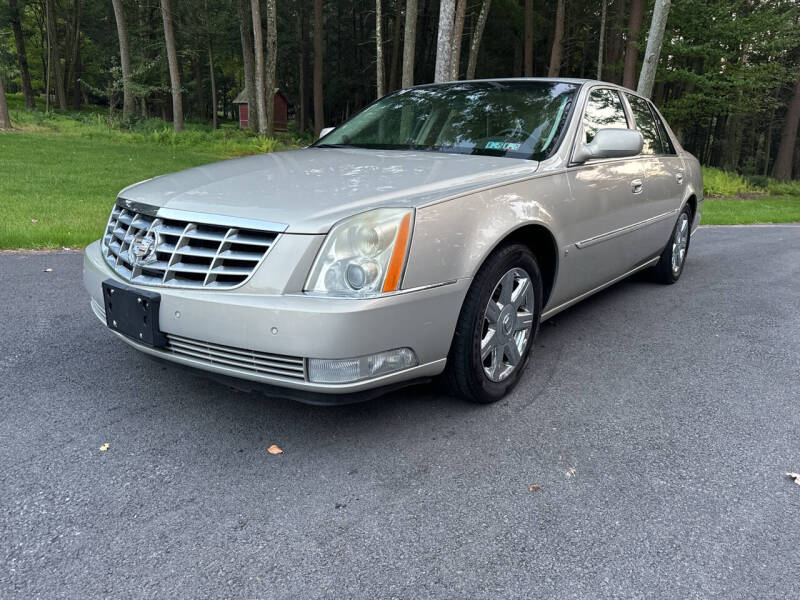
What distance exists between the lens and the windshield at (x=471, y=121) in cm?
346

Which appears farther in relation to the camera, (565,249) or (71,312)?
(71,312)

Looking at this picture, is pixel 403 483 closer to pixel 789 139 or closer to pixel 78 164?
pixel 78 164

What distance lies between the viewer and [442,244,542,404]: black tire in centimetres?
266

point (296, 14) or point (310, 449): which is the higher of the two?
point (296, 14)

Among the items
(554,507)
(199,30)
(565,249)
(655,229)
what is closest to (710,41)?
(655,229)

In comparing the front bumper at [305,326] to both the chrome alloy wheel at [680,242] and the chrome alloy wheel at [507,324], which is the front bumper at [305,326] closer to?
the chrome alloy wheel at [507,324]

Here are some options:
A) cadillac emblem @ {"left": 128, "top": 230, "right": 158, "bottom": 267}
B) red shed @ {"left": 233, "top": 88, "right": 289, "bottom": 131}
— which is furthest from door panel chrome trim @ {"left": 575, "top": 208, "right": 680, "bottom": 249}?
red shed @ {"left": 233, "top": 88, "right": 289, "bottom": 131}

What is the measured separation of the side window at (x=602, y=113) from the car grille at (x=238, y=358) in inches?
94.0

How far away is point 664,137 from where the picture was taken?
16.8 ft

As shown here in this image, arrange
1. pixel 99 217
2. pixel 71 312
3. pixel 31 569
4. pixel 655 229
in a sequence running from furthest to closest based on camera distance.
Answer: pixel 99 217, pixel 655 229, pixel 71 312, pixel 31 569

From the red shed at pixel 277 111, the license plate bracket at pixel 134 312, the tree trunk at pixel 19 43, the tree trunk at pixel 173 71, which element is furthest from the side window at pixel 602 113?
the tree trunk at pixel 19 43

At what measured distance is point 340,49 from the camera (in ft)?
137

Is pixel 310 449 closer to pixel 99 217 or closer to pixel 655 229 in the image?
pixel 655 229

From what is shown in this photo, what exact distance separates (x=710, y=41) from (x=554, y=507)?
22193mm
